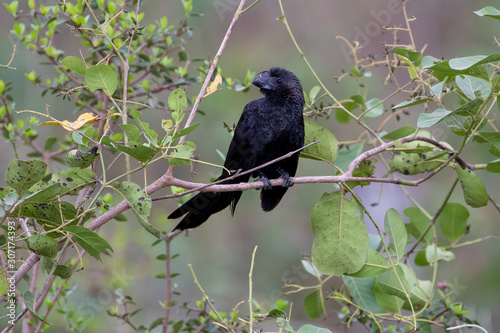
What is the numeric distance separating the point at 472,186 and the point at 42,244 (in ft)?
3.79

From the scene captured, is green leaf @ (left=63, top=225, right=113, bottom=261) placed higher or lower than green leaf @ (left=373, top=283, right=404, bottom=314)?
higher

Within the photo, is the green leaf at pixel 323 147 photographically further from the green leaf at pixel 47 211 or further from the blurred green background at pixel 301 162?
the blurred green background at pixel 301 162

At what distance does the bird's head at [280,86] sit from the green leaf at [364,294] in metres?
0.96

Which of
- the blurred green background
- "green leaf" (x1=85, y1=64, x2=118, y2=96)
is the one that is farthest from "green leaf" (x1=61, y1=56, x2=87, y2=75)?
the blurred green background

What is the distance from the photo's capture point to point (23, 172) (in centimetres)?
107

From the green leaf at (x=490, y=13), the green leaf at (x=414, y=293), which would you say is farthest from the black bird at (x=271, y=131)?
the green leaf at (x=490, y=13)

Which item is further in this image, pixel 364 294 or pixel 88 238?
pixel 364 294

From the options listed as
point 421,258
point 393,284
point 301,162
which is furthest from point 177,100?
point 301,162

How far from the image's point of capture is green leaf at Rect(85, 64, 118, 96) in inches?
50.2

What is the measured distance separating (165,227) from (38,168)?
2.56 m

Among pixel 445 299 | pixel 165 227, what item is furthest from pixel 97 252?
pixel 165 227

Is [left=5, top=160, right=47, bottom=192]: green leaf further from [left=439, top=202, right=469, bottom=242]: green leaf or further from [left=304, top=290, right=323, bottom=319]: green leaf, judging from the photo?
[left=439, top=202, right=469, bottom=242]: green leaf

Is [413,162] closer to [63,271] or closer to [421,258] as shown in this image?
[421,258]

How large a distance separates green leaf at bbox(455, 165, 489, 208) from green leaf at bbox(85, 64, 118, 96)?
0.99m
